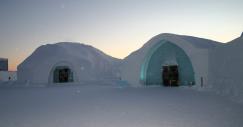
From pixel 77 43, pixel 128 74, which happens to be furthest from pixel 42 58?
pixel 128 74

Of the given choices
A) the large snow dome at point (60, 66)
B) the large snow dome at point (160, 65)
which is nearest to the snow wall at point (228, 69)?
the large snow dome at point (160, 65)

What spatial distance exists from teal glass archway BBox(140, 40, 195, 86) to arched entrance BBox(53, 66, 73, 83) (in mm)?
13768

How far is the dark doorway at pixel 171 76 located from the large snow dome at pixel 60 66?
12405mm

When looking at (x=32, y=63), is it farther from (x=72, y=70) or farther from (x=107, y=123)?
(x=107, y=123)

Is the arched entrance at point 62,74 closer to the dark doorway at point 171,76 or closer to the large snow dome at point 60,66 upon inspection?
the large snow dome at point 60,66

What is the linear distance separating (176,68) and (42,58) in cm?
2009

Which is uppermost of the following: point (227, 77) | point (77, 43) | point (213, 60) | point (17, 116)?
point (77, 43)

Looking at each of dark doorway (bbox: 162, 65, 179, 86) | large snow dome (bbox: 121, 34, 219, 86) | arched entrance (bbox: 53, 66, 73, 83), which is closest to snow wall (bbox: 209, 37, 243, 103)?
large snow dome (bbox: 121, 34, 219, 86)

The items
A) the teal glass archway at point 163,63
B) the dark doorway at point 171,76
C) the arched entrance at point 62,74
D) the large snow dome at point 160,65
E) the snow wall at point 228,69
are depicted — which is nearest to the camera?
the snow wall at point 228,69

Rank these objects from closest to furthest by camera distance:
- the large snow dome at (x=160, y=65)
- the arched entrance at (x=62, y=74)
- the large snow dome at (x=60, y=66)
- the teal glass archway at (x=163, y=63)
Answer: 1. the large snow dome at (x=160, y=65)
2. the teal glass archway at (x=163, y=63)
3. the large snow dome at (x=60, y=66)
4. the arched entrance at (x=62, y=74)

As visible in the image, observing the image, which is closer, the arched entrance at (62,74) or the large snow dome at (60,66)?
the large snow dome at (60,66)

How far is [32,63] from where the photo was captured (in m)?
33.7

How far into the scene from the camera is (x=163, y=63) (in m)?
25.1

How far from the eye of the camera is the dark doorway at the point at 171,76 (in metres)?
23.8
